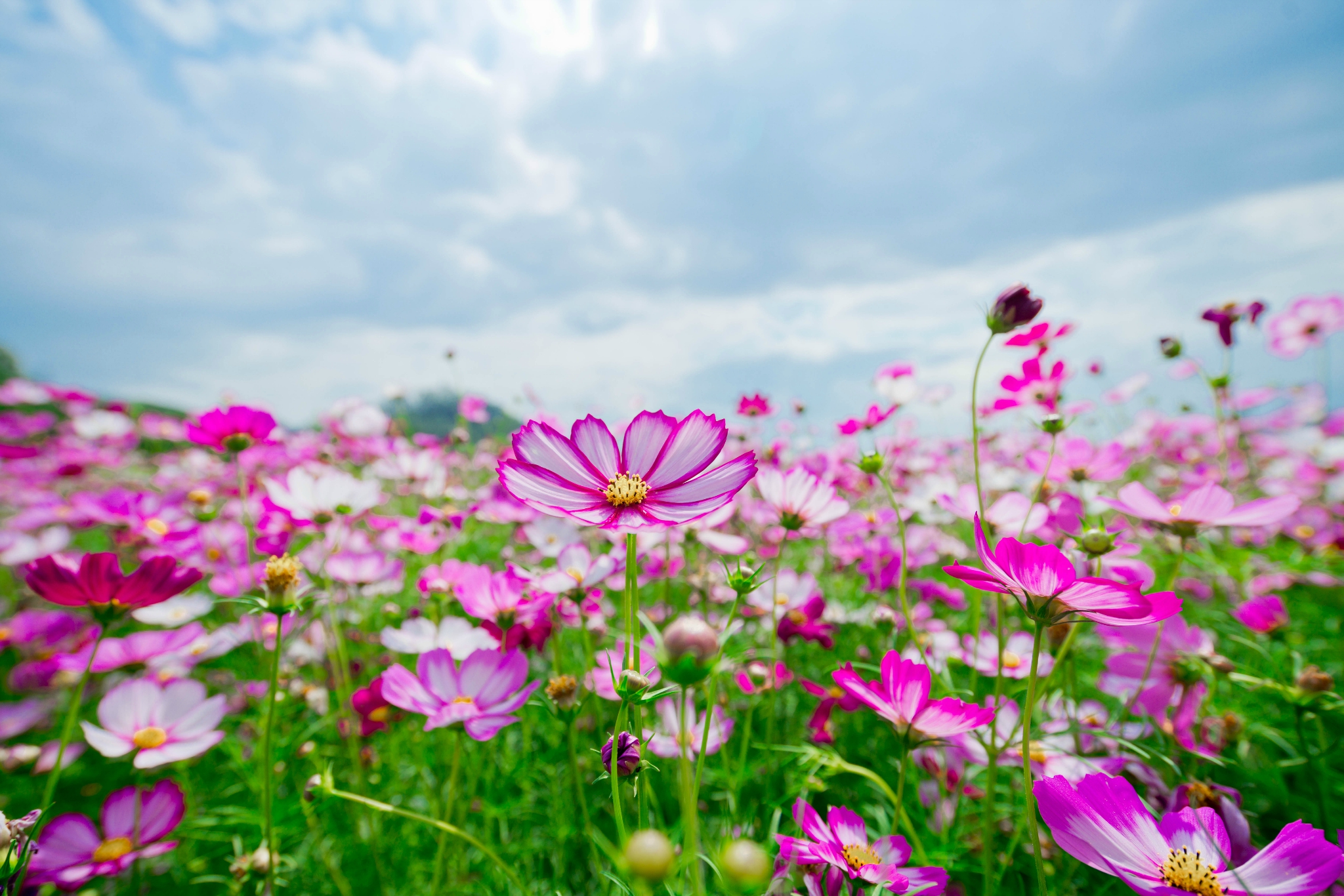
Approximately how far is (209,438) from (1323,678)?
1553mm

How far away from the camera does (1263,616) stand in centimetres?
104

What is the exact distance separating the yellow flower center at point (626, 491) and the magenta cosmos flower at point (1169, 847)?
39cm

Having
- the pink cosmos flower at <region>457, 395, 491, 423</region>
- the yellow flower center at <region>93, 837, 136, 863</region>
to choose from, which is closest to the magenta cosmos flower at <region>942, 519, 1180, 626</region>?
the yellow flower center at <region>93, 837, 136, 863</region>

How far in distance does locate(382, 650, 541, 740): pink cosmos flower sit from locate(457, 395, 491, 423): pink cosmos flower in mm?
1542

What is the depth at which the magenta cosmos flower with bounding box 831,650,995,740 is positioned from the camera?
510 millimetres

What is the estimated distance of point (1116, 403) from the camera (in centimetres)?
218

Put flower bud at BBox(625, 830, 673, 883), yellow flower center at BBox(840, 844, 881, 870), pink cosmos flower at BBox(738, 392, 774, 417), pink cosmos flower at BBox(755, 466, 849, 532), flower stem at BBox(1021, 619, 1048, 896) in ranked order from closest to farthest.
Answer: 1. flower bud at BBox(625, 830, 673, 883)
2. flower stem at BBox(1021, 619, 1048, 896)
3. yellow flower center at BBox(840, 844, 881, 870)
4. pink cosmos flower at BBox(755, 466, 849, 532)
5. pink cosmos flower at BBox(738, 392, 774, 417)

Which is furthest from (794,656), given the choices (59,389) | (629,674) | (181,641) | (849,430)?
(59,389)

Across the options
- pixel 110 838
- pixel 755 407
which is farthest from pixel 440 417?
pixel 110 838

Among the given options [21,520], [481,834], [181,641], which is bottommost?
[481,834]

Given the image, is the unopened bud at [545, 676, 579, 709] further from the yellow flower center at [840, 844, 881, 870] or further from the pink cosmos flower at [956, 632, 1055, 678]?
the pink cosmos flower at [956, 632, 1055, 678]

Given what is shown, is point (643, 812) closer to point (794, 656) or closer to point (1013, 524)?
point (1013, 524)

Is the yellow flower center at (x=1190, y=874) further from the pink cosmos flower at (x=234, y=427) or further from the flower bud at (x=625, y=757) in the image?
the pink cosmos flower at (x=234, y=427)

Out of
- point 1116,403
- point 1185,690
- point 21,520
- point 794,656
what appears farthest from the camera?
point 1116,403
